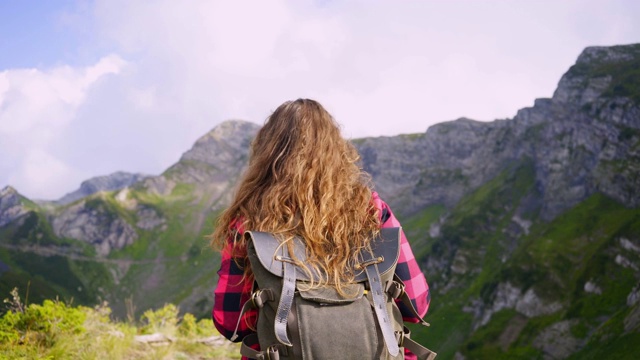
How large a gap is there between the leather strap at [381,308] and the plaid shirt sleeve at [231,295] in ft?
3.89

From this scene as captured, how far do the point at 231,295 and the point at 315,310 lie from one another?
1034 mm

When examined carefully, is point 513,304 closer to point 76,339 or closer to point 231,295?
point 76,339

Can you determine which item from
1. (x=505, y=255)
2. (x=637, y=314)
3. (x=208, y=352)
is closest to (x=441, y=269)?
(x=505, y=255)

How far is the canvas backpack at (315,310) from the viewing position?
415 centimetres

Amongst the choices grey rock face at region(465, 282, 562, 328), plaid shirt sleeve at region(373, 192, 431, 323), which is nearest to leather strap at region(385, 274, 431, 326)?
plaid shirt sleeve at region(373, 192, 431, 323)

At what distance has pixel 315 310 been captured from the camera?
4.23m

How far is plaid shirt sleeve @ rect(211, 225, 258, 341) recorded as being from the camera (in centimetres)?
483

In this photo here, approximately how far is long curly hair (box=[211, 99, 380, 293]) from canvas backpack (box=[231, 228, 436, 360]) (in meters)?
0.12

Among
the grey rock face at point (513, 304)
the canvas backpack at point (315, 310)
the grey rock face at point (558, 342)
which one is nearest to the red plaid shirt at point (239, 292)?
the canvas backpack at point (315, 310)

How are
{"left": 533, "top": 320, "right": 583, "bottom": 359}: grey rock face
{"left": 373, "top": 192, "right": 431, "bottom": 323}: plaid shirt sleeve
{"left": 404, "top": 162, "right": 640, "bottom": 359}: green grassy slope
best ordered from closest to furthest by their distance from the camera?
{"left": 373, "top": 192, "right": 431, "bottom": 323}: plaid shirt sleeve < {"left": 533, "top": 320, "right": 583, "bottom": 359}: grey rock face < {"left": 404, "top": 162, "right": 640, "bottom": 359}: green grassy slope

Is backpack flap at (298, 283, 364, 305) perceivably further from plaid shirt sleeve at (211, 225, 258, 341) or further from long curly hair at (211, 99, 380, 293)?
plaid shirt sleeve at (211, 225, 258, 341)

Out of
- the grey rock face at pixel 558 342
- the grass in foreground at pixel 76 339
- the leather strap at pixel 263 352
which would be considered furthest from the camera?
the grey rock face at pixel 558 342

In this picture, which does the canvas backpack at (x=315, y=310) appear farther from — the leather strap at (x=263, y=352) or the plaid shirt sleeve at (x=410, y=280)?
the plaid shirt sleeve at (x=410, y=280)

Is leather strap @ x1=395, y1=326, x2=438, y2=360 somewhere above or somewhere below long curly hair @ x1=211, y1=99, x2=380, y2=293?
below
